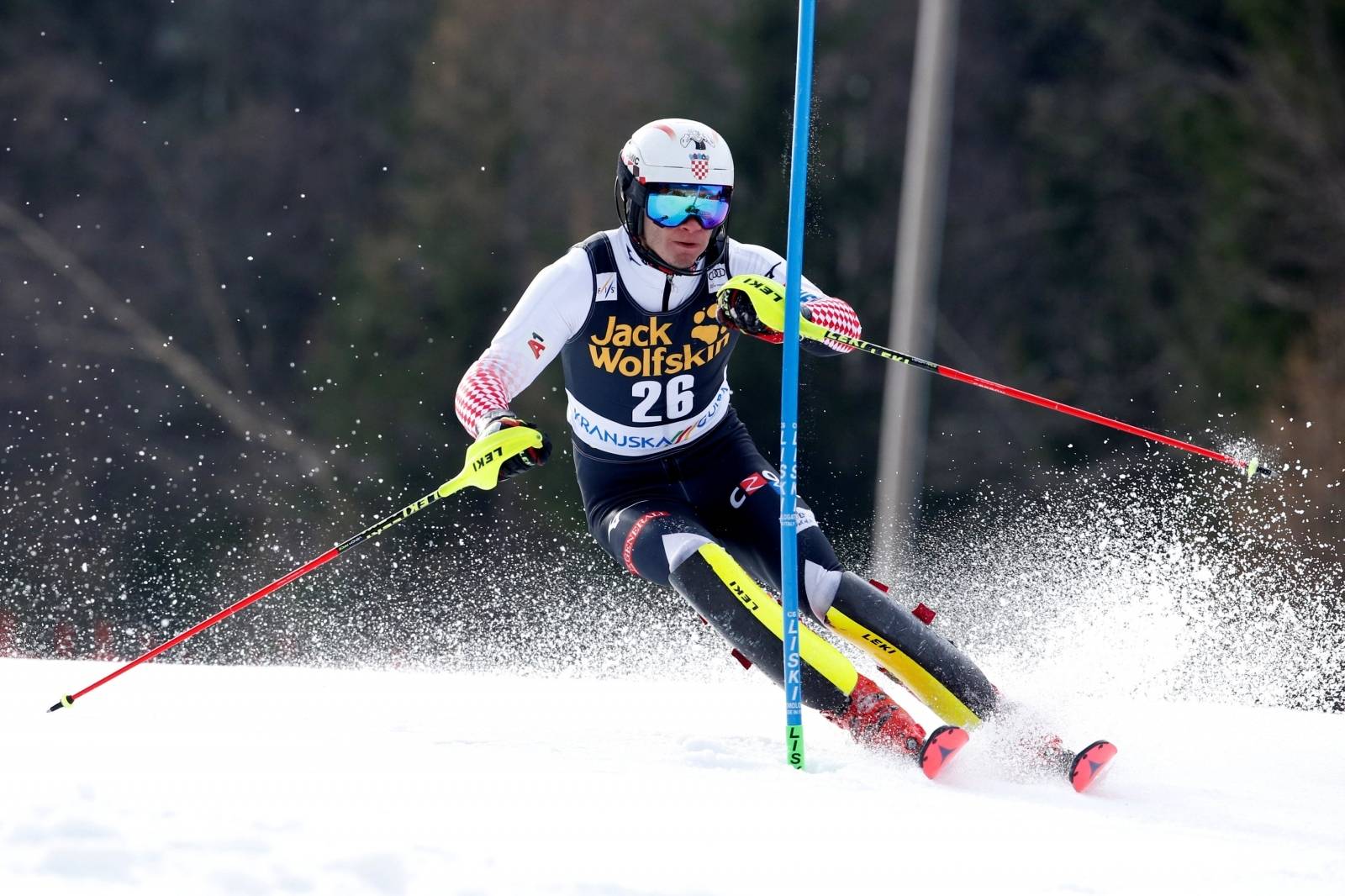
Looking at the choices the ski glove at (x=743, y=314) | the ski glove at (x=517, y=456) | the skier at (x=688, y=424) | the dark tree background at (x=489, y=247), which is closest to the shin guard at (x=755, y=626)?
the skier at (x=688, y=424)

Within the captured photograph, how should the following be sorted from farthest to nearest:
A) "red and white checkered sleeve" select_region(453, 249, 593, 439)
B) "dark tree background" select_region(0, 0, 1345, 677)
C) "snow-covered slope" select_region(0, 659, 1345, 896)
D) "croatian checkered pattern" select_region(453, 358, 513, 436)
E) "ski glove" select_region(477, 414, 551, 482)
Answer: "dark tree background" select_region(0, 0, 1345, 677) < "red and white checkered sleeve" select_region(453, 249, 593, 439) < "croatian checkered pattern" select_region(453, 358, 513, 436) < "ski glove" select_region(477, 414, 551, 482) < "snow-covered slope" select_region(0, 659, 1345, 896)

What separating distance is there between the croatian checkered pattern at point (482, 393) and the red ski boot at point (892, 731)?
1144 mm

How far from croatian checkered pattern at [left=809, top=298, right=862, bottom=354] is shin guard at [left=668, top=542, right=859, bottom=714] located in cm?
68

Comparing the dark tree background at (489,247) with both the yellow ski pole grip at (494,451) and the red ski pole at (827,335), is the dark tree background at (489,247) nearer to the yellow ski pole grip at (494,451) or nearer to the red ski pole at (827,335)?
the red ski pole at (827,335)

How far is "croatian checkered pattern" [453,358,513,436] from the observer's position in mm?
3883

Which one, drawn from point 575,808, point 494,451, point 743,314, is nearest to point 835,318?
point 743,314

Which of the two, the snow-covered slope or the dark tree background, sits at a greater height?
the dark tree background

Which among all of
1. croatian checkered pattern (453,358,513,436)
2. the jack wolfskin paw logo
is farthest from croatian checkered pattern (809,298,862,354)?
croatian checkered pattern (453,358,513,436)

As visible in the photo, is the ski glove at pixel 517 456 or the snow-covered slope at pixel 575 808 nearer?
the snow-covered slope at pixel 575 808

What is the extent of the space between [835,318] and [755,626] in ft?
3.13

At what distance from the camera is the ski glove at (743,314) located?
13.3ft

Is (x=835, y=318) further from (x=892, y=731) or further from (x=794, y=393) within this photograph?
(x=892, y=731)

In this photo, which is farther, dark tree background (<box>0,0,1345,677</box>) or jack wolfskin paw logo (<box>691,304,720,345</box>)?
dark tree background (<box>0,0,1345,677</box>)

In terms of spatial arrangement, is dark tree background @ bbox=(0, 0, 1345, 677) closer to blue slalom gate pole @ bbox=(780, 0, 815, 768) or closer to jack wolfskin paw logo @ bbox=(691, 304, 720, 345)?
jack wolfskin paw logo @ bbox=(691, 304, 720, 345)
